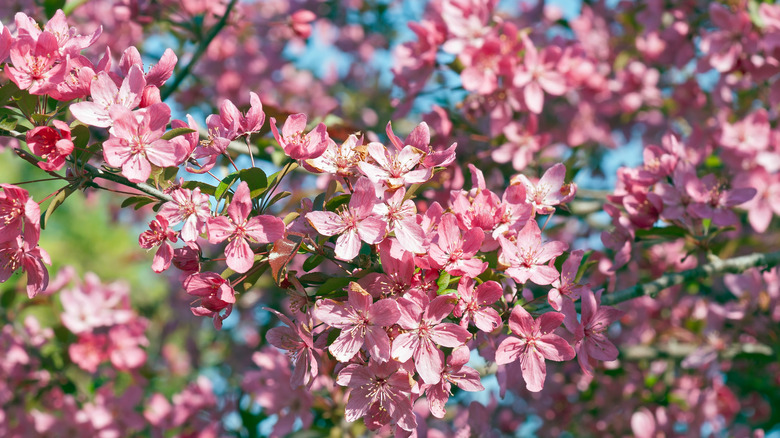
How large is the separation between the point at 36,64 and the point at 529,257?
44.4 inches

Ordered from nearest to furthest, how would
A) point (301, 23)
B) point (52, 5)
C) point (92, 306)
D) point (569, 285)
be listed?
point (569, 285), point (52, 5), point (301, 23), point (92, 306)

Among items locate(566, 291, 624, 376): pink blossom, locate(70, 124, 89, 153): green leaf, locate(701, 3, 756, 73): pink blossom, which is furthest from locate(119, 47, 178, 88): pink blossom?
locate(701, 3, 756, 73): pink blossom

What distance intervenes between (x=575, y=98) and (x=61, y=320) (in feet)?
9.10

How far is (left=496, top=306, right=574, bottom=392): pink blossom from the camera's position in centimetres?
141

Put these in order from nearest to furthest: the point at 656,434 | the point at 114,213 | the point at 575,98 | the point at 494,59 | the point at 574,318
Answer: the point at 574,318 → the point at 494,59 → the point at 656,434 → the point at 575,98 → the point at 114,213

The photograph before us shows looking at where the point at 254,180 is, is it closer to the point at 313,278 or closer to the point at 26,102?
the point at 313,278

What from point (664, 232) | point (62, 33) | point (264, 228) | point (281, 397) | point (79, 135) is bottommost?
point (281, 397)

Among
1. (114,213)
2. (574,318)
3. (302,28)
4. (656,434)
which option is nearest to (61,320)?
(302,28)

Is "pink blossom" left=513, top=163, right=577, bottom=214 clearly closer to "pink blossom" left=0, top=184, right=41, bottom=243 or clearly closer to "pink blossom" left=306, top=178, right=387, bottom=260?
"pink blossom" left=306, top=178, right=387, bottom=260

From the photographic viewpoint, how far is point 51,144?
1.29 metres

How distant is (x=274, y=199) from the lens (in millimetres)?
1401

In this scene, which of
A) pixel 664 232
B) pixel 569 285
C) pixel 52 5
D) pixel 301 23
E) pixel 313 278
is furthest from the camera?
pixel 301 23

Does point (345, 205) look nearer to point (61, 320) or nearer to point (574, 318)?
point (574, 318)

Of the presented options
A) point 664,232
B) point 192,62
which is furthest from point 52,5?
point 664,232
